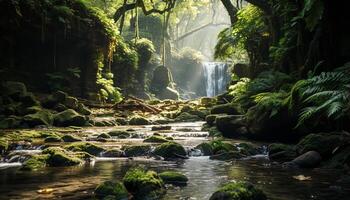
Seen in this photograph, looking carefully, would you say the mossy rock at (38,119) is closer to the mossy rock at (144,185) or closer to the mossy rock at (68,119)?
the mossy rock at (68,119)

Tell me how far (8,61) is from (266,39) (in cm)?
1285

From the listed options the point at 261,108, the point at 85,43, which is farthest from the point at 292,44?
the point at 85,43

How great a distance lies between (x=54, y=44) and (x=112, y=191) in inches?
731

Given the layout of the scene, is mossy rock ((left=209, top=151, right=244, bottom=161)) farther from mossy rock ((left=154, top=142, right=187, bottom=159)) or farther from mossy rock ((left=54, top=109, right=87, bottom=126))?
mossy rock ((left=54, top=109, right=87, bottom=126))

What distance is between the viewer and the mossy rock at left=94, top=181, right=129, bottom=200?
6.13 m

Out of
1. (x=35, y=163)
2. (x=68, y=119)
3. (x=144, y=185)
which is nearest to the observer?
(x=144, y=185)

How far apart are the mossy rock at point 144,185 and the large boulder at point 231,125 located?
24.0 ft

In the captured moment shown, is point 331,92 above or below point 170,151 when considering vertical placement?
above

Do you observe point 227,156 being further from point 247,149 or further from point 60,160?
point 60,160

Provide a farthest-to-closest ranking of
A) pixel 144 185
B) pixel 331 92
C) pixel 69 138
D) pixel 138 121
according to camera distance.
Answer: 1. pixel 138 121
2. pixel 69 138
3. pixel 331 92
4. pixel 144 185

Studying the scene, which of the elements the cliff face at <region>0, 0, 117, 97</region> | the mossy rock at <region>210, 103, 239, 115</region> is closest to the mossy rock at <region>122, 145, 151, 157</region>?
the mossy rock at <region>210, 103, 239, 115</region>

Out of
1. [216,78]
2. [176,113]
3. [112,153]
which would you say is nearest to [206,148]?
[112,153]

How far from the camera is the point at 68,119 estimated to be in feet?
56.9

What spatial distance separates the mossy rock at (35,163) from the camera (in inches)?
346
